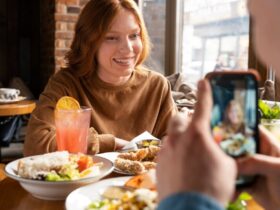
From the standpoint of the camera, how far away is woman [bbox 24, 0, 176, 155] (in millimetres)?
1494

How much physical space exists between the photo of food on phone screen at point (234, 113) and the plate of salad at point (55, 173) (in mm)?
402

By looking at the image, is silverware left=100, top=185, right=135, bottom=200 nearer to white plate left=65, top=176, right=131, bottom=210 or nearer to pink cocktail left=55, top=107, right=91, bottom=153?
white plate left=65, top=176, right=131, bottom=210

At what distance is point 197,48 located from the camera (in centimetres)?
367

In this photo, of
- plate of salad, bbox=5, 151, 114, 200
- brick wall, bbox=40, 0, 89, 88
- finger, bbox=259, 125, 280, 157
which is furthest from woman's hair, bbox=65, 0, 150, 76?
brick wall, bbox=40, 0, 89, 88

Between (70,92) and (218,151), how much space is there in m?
1.12

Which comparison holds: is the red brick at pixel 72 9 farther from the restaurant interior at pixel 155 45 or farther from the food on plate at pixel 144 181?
the food on plate at pixel 144 181

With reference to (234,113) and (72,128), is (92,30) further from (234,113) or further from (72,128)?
(234,113)

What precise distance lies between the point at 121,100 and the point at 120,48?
0.67 ft

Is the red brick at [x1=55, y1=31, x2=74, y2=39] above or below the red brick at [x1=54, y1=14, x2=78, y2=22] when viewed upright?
below

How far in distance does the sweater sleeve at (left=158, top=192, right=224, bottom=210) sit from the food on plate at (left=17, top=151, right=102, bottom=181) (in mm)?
445

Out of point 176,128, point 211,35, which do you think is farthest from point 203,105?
point 211,35

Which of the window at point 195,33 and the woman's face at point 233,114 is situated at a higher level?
the window at point 195,33

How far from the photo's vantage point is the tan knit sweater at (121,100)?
4.89 feet

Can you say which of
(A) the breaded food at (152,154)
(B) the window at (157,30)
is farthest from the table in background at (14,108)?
(A) the breaded food at (152,154)
